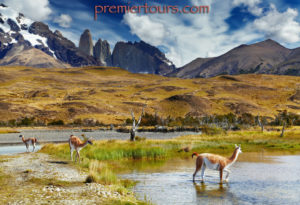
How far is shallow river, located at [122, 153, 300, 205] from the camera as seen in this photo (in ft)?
42.2

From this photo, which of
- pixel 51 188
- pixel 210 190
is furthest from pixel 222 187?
pixel 51 188

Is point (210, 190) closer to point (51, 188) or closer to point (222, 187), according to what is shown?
point (222, 187)

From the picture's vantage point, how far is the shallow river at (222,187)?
42.2ft

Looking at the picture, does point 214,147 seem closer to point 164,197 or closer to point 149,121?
point 164,197

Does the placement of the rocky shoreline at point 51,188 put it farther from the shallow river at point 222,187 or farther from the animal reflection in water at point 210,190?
the animal reflection in water at point 210,190

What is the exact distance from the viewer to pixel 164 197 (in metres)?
13.4

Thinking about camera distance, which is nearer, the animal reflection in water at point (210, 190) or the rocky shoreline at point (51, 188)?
the rocky shoreline at point (51, 188)

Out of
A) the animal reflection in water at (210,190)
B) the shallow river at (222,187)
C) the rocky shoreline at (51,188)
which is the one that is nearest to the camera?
the rocky shoreline at (51,188)

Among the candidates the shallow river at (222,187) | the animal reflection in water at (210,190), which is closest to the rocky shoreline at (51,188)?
the shallow river at (222,187)

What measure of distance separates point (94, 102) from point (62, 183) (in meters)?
138

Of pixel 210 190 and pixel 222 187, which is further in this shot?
pixel 222 187

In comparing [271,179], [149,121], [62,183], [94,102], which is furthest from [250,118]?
[62,183]

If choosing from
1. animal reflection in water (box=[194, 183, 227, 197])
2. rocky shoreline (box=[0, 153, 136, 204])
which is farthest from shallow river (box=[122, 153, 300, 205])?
rocky shoreline (box=[0, 153, 136, 204])

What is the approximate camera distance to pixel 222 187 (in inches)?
597
